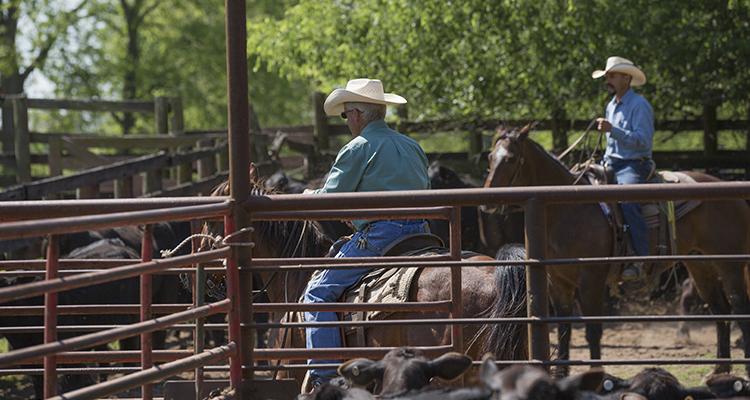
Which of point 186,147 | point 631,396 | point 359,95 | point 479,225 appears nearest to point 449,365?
point 631,396

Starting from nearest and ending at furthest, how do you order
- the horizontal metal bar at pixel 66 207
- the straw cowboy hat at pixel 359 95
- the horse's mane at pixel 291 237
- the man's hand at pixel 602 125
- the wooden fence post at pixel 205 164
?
1. the horizontal metal bar at pixel 66 207
2. the straw cowboy hat at pixel 359 95
3. the horse's mane at pixel 291 237
4. the man's hand at pixel 602 125
5. the wooden fence post at pixel 205 164

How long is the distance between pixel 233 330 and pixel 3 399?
5298 mm

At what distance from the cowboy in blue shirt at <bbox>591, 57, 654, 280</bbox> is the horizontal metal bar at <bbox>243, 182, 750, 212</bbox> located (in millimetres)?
5065

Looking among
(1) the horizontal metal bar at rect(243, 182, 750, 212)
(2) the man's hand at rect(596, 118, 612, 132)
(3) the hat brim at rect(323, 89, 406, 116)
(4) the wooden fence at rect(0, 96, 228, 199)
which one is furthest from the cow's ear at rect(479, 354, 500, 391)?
(4) the wooden fence at rect(0, 96, 228, 199)

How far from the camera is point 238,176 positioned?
16.5 ft

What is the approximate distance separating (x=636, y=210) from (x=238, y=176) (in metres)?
5.88

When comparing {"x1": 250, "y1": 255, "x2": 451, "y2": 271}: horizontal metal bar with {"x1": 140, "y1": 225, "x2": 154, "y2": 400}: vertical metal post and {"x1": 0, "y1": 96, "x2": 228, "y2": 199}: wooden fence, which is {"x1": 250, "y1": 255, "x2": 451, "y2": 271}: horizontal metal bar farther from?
{"x1": 0, "y1": 96, "x2": 228, "y2": 199}: wooden fence

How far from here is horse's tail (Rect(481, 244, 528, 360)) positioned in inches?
214

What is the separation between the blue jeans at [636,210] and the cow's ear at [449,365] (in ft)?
19.9

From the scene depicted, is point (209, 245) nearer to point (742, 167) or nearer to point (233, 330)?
point (233, 330)

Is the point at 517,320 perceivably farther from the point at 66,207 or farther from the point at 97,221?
the point at 66,207

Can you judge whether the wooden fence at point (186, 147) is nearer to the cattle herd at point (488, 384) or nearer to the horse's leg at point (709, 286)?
the horse's leg at point (709, 286)

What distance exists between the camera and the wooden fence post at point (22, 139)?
51.2 feet

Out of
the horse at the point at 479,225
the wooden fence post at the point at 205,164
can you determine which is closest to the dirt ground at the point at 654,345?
the horse at the point at 479,225
